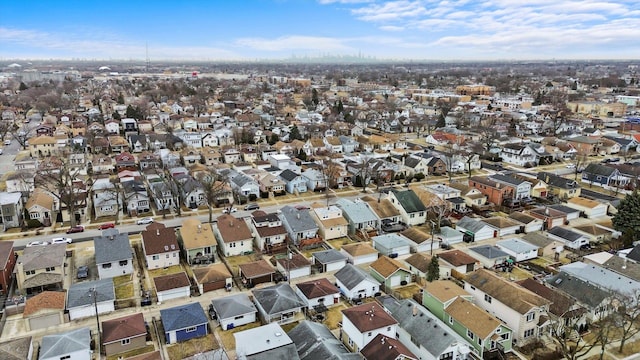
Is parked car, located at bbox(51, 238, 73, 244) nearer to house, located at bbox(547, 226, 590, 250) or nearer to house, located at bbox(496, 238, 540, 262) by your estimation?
house, located at bbox(496, 238, 540, 262)

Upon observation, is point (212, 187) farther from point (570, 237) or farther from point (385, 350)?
point (570, 237)

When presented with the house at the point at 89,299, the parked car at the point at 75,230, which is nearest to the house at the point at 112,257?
the house at the point at 89,299

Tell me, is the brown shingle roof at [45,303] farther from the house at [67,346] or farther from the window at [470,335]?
the window at [470,335]

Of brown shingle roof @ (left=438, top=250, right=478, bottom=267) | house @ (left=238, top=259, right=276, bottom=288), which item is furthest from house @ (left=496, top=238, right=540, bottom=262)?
house @ (left=238, top=259, right=276, bottom=288)

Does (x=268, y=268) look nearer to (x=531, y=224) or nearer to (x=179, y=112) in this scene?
(x=531, y=224)

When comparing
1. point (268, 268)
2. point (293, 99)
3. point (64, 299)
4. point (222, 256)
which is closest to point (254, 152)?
point (222, 256)

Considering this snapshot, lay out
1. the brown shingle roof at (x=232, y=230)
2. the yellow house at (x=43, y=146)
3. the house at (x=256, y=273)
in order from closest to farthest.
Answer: the house at (x=256, y=273) < the brown shingle roof at (x=232, y=230) < the yellow house at (x=43, y=146)

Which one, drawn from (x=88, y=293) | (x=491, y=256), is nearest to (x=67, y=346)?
(x=88, y=293)
